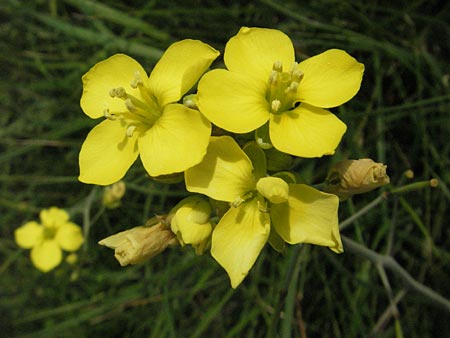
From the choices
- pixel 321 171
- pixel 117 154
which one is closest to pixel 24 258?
pixel 321 171

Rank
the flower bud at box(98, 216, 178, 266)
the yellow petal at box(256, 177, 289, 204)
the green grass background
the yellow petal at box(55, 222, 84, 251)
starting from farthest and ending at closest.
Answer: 1. the yellow petal at box(55, 222, 84, 251)
2. the green grass background
3. the flower bud at box(98, 216, 178, 266)
4. the yellow petal at box(256, 177, 289, 204)

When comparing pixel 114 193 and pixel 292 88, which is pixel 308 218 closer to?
pixel 292 88

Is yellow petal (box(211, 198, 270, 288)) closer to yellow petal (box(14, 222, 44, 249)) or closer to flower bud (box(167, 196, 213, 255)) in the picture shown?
flower bud (box(167, 196, 213, 255))

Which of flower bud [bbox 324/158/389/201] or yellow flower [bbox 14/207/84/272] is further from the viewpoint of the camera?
yellow flower [bbox 14/207/84/272]

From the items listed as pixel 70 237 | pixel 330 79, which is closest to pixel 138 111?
pixel 330 79

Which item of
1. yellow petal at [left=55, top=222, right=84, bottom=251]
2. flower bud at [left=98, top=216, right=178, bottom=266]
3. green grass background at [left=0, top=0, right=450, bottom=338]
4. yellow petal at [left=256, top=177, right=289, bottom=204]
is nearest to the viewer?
yellow petal at [left=256, top=177, right=289, bottom=204]

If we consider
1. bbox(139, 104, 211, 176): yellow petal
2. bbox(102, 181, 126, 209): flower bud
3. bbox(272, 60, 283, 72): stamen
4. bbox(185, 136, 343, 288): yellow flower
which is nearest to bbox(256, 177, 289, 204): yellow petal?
bbox(185, 136, 343, 288): yellow flower
